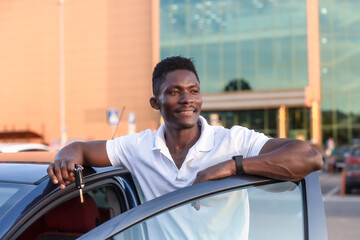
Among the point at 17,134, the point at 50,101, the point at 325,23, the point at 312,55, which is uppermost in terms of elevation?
the point at 325,23

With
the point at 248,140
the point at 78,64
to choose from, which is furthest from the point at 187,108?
the point at 78,64

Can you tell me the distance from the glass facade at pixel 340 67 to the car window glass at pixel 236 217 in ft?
98.5

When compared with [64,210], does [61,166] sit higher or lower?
higher

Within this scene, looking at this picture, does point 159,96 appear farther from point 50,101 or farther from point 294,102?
point 50,101

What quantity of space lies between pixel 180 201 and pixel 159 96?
31.0 inches

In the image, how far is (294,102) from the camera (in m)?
28.8

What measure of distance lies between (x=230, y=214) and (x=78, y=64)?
3443 centimetres

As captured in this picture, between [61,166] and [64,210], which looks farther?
[64,210]

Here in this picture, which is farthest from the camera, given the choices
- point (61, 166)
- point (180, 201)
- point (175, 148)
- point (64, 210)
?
point (64, 210)

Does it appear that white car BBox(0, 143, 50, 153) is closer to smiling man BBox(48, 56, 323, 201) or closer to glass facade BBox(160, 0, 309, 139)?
smiling man BBox(48, 56, 323, 201)

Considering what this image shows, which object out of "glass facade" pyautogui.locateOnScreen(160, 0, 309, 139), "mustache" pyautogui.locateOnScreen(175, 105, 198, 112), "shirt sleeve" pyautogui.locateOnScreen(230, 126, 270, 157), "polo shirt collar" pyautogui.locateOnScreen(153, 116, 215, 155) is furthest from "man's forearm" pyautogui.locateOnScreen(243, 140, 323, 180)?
"glass facade" pyautogui.locateOnScreen(160, 0, 309, 139)

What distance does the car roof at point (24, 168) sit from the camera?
1.96 metres

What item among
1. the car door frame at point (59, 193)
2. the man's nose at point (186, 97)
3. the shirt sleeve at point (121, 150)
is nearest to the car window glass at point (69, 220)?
the car door frame at point (59, 193)

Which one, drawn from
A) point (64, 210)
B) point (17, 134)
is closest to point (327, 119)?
point (17, 134)
